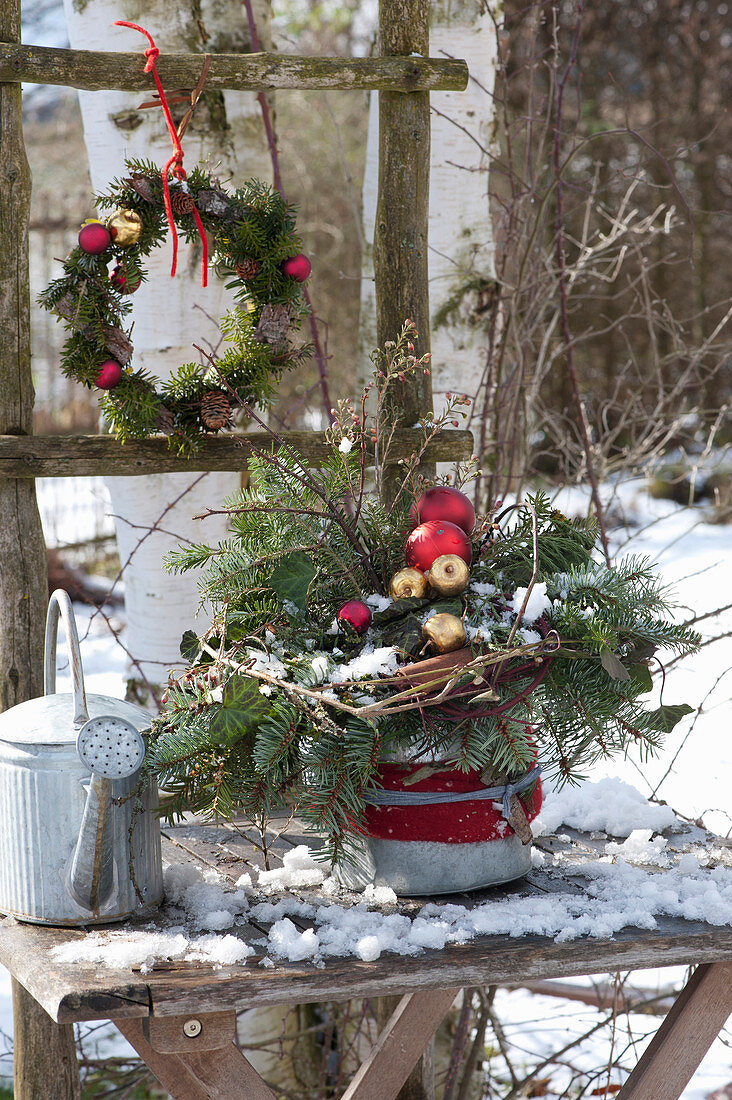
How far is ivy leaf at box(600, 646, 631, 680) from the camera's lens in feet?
3.73

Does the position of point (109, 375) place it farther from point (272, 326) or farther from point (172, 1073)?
point (172, 1073)

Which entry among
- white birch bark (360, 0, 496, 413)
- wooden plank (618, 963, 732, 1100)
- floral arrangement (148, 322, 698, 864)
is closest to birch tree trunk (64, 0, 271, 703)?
white birch bark (360, 0, 496, 413)

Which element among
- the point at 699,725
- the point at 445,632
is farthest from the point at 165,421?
the point at 699,725

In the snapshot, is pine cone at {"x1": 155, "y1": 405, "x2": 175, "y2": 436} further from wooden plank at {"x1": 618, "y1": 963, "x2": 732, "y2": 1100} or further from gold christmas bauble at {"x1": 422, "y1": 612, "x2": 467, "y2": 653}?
wooden plank at {"x1": 618, "y1": 963, "x2": 732, "y2": 1100}

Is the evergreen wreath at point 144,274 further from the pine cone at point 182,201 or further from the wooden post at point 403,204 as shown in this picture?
the wooden post at point 403,204

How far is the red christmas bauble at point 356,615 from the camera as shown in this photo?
1.17 metres

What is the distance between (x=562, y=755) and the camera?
49.0 inches

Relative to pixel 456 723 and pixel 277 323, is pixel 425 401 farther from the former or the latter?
pixel 456 723

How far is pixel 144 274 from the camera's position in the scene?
1.60 metres

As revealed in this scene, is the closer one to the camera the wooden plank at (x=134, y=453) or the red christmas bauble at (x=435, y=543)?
the red christmas bauble at (x=435, y=543)

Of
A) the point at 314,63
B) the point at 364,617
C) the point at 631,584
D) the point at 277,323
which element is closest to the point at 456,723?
the point at 364,617

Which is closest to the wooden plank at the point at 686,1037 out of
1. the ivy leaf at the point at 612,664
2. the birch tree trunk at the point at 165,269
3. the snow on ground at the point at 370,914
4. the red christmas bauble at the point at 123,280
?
the snow on ground at the point at 370,914

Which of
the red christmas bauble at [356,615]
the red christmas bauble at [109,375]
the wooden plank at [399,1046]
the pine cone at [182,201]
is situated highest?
the pine cone at [182,201]

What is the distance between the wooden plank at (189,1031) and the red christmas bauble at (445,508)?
594 millimetres
